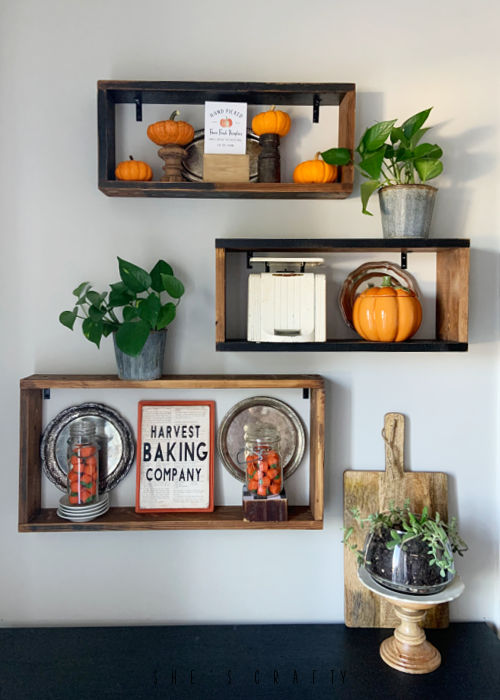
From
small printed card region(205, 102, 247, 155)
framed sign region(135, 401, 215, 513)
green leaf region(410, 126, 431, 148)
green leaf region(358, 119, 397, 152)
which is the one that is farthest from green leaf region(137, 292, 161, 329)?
green leaf region(410, 126, 431, 148)

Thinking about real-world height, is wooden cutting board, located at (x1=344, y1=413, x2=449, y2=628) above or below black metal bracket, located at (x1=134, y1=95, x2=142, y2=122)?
below

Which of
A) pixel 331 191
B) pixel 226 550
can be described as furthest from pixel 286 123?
pixel 226 550

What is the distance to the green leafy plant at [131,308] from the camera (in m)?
1.39

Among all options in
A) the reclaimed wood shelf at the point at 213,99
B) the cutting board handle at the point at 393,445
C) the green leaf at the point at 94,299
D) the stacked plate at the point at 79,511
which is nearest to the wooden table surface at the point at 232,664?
the stacked plate at the point at 79,511

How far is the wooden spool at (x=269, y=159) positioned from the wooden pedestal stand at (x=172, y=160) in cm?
21

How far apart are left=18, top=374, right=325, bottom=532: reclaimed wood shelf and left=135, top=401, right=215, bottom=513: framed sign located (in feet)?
0.15

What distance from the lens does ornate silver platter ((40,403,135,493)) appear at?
5.37 ft

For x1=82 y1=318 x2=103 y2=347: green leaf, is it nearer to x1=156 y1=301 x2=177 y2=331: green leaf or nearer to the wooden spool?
x1=156 y1=301 x2=177 y2=331: green leaf

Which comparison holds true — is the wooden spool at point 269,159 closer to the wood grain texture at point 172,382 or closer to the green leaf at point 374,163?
the green leaf at point 374,163

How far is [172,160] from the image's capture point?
60.7 inches

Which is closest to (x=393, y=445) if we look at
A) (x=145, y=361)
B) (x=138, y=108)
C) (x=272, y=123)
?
(x=145, y=361)

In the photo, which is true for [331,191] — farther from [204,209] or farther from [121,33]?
[121,33]

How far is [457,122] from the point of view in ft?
5.34

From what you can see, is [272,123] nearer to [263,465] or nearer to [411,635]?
[263,465]
